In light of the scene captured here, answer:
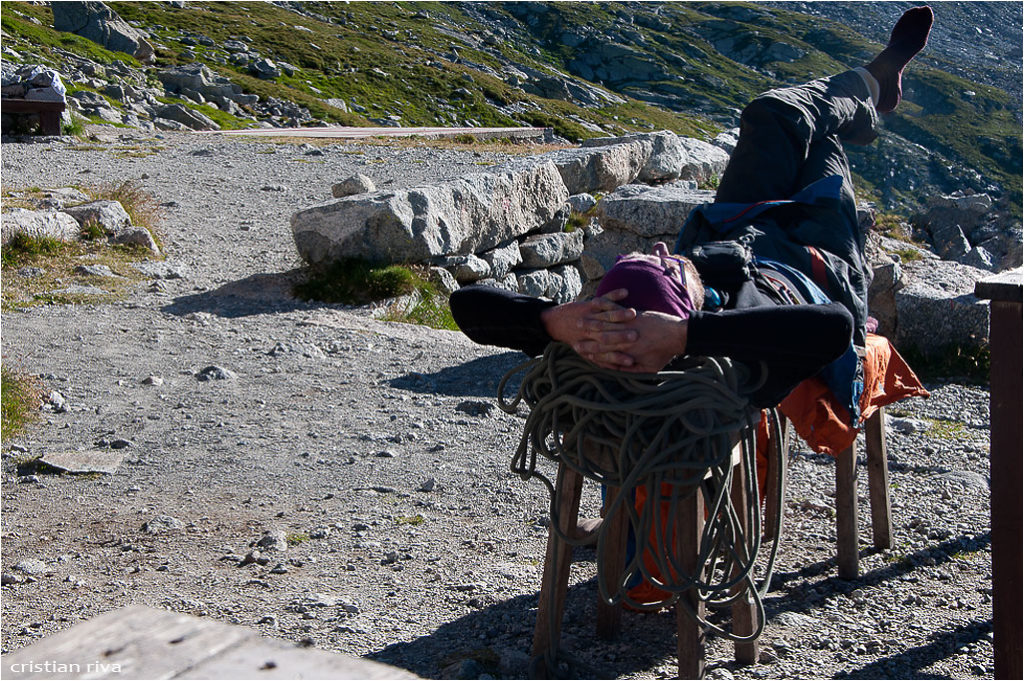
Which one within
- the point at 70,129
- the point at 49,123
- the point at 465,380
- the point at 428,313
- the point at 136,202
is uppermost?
the point at 465,380

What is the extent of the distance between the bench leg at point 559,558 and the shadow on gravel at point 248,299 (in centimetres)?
501

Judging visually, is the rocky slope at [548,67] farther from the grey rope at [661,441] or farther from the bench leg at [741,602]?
the grey rope at [661,441]

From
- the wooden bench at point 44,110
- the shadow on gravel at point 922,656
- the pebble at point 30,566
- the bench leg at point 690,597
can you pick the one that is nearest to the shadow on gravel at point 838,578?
the shadow on gravel at point 922,656

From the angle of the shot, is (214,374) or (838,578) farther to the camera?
(214,374)

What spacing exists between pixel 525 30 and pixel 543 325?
10689 centimetres

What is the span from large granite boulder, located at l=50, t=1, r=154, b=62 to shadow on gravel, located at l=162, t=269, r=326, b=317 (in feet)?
136

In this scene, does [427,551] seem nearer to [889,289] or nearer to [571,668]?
[571,668]

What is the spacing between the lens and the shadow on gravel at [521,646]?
2920mm

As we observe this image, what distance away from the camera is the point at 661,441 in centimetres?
253

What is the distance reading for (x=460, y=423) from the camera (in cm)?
530

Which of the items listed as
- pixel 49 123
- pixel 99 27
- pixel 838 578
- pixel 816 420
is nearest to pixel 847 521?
pixel 838 578

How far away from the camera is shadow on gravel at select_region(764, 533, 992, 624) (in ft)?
11.6

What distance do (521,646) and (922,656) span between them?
129 cm

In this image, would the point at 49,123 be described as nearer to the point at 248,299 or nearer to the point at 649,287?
the point at 248,299
